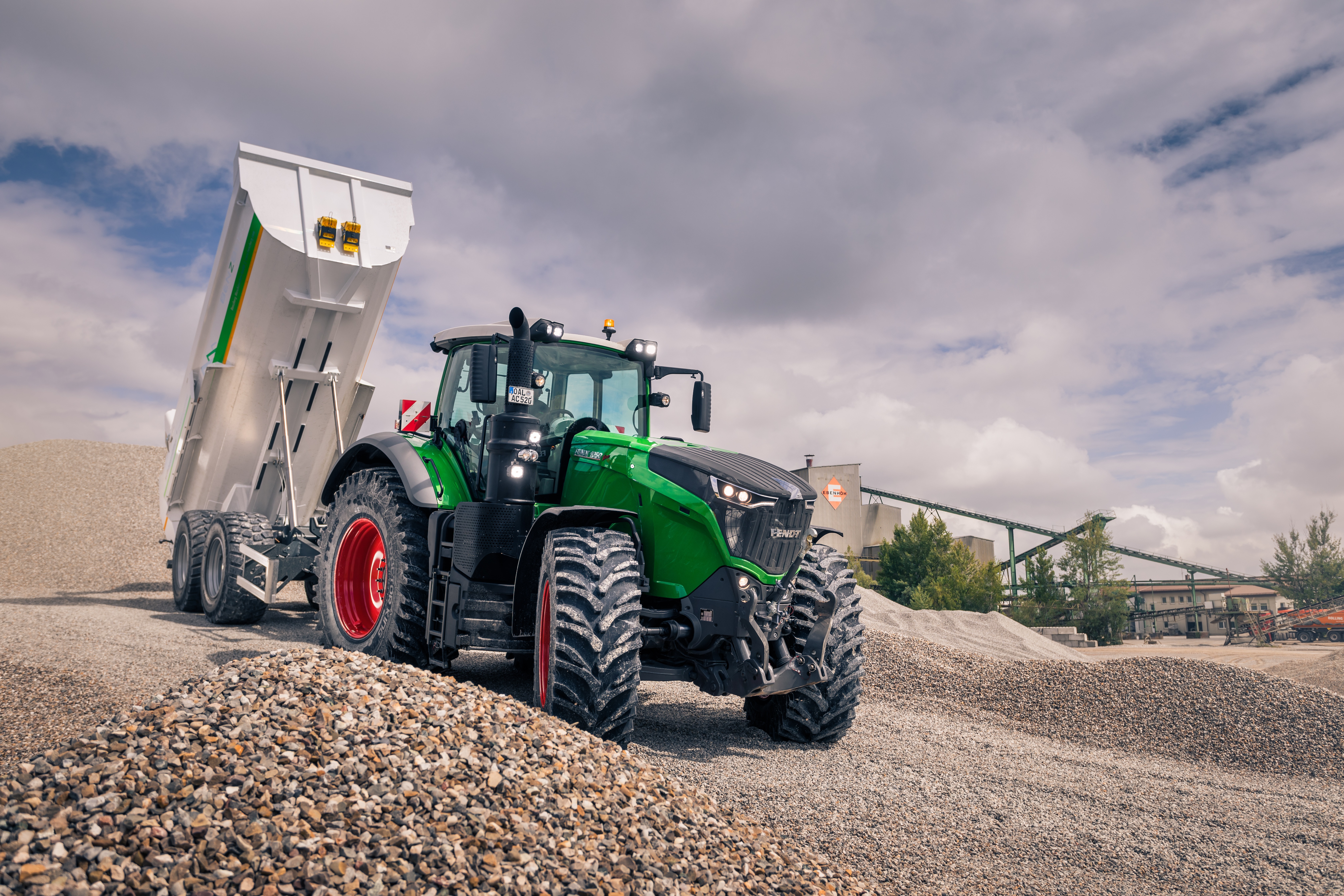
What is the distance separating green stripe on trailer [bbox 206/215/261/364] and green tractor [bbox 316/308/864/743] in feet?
7.42

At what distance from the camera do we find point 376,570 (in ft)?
20.6

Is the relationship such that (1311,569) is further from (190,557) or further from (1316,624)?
(190,557)

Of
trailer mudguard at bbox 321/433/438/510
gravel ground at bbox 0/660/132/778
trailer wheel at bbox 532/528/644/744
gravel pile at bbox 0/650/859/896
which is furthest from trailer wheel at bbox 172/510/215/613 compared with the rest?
trailer wheel at bbox 532/528/644/744

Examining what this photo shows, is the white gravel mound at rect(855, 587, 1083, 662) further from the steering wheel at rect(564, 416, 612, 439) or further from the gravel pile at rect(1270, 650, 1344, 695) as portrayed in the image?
the steering wheel at rect(564, 416, 612, 439)

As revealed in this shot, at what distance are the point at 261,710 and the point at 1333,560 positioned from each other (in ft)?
151

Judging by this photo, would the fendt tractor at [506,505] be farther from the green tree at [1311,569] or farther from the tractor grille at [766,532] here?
the green tree at [1311,569]

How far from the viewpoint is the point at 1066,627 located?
95.1 feet

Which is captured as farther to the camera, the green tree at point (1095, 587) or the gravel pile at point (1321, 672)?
the green tree at point (1095, 587)

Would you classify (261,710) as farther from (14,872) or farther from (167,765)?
(14,872)

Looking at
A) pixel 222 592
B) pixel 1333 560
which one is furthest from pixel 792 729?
pixel 1333 560

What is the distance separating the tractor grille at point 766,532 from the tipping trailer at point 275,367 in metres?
4.80

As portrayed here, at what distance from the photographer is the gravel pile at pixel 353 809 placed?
2.38 meters

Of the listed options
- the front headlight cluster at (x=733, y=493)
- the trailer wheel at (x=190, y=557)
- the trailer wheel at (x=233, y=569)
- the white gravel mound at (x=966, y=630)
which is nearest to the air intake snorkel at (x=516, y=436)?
the front headlight cluster at (x=733, y=493)

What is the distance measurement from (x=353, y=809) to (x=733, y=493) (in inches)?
103
